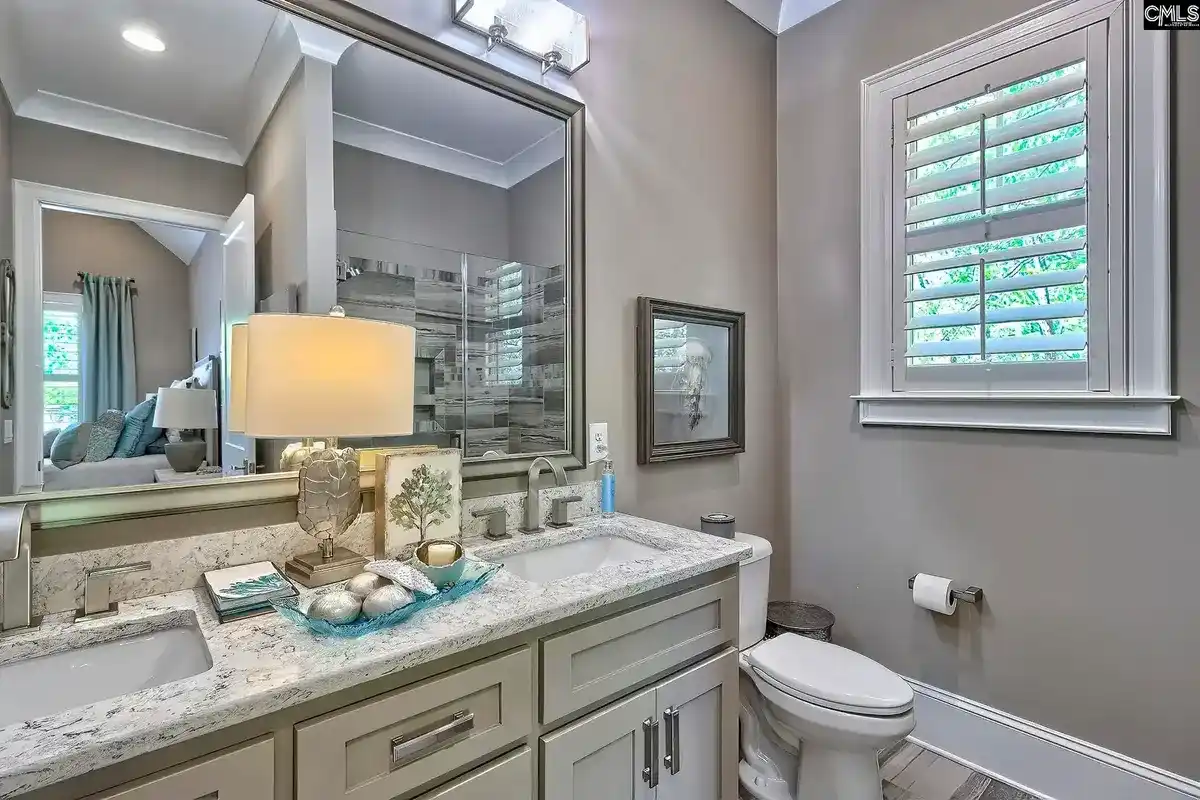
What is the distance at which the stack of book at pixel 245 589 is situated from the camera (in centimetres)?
96

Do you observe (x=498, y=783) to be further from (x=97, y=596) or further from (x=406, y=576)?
(x=97, y=596)

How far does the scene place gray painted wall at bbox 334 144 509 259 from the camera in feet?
4.43

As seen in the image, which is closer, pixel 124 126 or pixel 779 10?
pixel 124 126

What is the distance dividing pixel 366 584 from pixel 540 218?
3.82 feet

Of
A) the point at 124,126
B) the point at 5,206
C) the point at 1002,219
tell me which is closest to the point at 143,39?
the point at 124,126

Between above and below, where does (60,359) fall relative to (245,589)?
above

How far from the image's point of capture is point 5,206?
96cm

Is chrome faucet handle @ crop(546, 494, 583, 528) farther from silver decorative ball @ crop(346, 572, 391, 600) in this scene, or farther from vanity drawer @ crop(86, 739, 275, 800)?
vanity drawer @ crop(86, 739, 275, 800)

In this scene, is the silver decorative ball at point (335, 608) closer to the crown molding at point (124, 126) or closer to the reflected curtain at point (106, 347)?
the reflected curtain at point (106, 347)

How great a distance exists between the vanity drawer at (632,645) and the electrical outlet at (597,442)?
1.91 feet

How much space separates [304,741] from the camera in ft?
2.53

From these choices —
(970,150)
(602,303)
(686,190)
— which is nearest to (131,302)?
(602,303)

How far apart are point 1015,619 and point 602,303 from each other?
5.66ft

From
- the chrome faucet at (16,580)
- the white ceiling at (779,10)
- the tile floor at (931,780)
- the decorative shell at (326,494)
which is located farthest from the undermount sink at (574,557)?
the white ceiling at (779,10)
